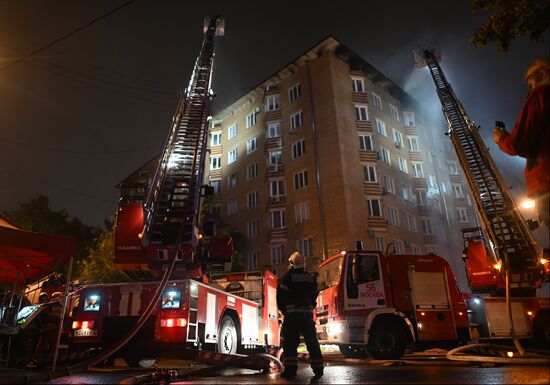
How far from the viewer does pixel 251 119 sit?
117 feet

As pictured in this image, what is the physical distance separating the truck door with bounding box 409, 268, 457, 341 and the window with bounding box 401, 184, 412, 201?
867 inches

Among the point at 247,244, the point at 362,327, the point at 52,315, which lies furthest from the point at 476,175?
the point at 247,244

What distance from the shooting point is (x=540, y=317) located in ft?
33.6

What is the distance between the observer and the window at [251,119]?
35344 millimetres

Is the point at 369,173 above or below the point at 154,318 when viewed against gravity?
above

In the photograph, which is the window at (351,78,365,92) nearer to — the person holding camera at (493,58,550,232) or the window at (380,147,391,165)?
the window at (380,147,391,165)

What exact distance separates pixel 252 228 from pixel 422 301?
74.4ft

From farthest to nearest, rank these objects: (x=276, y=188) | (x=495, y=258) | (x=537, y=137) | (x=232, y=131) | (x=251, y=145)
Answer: (x=232, y=131)
(x=251, y=145)
(x=276, y=188)
(x=495, y=258)
(x=537, y=137)

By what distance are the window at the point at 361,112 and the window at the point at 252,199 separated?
10.4 m

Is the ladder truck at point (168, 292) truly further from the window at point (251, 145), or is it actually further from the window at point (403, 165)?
the window at point (403, 165)

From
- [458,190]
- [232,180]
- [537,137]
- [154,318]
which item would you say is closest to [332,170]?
[232,180]

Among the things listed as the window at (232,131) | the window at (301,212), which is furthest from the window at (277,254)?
the window at (232,131)

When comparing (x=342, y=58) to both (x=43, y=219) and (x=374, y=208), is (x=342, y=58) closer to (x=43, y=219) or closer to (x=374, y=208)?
(x=374, y=208)

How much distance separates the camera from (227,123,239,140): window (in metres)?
37.1
